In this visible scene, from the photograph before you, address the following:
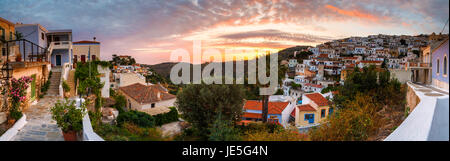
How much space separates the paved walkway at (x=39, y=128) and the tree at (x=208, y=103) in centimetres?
280

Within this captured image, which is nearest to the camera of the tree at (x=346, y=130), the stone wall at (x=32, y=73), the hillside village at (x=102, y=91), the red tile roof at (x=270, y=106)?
the tree at (x=346, y=130)

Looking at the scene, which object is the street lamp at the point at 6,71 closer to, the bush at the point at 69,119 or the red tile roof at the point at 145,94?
the bush at the point at 69,119

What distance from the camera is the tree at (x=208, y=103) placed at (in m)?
5.62

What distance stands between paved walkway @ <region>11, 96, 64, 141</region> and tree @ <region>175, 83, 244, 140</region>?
9.19 feet

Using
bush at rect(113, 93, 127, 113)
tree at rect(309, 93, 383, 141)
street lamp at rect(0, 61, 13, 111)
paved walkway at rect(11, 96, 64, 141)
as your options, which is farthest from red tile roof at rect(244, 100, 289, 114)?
street lamp at rect(0, 61, 13, 111)

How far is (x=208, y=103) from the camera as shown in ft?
18.8

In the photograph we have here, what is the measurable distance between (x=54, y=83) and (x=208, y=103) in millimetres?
5460

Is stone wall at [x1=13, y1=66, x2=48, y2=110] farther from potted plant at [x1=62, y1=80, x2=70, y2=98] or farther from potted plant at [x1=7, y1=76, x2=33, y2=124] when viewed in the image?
potted plant at [x1=62, y1=80, x2=70, y2=98]

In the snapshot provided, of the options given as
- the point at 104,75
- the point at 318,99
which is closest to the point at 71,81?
the point at 104,75

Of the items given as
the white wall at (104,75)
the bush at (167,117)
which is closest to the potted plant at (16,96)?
the bush at (167,117)

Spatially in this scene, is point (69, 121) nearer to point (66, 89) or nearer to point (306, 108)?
point (66, 89)
